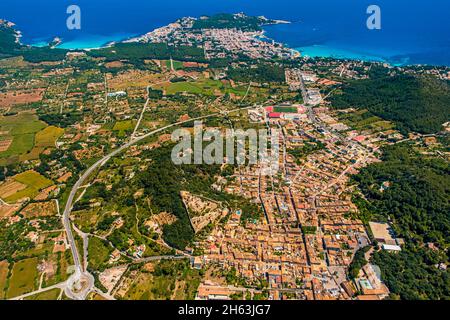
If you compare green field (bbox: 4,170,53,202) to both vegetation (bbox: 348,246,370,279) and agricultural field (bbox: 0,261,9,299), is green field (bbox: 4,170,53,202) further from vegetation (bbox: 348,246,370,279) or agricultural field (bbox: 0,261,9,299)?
vegetation (bbox: 348,246,370,279)

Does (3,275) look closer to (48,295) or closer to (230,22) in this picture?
(48,295)

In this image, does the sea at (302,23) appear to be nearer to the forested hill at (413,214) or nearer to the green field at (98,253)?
the forested hill at (413,214)

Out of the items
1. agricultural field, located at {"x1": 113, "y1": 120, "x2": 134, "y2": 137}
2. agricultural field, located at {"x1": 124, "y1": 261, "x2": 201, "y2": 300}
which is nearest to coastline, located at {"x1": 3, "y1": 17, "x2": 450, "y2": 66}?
agricultural field, located at {"x1": 113, "y1": 120, "x2": 134, "y2": 137}

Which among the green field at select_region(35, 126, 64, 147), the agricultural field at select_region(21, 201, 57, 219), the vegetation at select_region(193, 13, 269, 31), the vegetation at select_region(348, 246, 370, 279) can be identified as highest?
the vegetation at select_region(193, 13, 269, 31)

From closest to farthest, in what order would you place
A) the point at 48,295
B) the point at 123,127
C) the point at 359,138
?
the point at 48,295 < the point at 359,138 < the point at 123,127

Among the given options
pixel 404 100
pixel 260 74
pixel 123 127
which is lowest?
pixel 123 127

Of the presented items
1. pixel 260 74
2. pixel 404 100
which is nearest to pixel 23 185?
pixel 260 74

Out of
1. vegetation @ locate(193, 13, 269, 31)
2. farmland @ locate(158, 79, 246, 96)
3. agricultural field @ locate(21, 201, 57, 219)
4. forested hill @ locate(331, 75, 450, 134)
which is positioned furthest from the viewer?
vegetation @ locate(193, 13, 269, 31)
